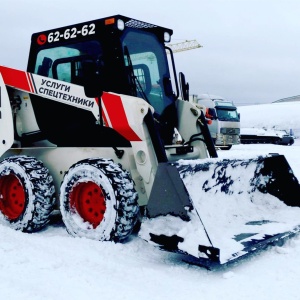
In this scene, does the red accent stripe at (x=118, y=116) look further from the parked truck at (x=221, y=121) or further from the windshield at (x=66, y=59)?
the parked truck at (x=221, y=121)

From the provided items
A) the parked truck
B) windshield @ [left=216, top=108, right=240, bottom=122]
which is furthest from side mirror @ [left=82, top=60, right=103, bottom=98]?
windshield @ [left=216, top=108, right=240, bottom=122]

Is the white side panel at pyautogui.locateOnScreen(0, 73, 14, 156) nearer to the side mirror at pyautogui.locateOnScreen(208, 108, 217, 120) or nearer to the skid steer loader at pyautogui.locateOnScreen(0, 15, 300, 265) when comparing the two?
the skid steer loader at pyautogui.locateOnScreen(0, 15, 300, 265)

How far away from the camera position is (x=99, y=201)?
4.62m

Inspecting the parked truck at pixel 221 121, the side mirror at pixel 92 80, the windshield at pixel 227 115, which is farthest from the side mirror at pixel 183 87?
the windshield at pixel 227 115

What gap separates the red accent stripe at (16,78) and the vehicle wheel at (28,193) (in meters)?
0.89

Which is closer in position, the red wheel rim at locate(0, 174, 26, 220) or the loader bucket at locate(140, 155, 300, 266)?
the loader bucket at locate(140, 155, 300, 266)

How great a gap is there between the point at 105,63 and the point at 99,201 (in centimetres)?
154

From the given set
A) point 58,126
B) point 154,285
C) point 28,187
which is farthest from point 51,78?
point 154,285

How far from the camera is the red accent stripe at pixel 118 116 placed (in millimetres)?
4629

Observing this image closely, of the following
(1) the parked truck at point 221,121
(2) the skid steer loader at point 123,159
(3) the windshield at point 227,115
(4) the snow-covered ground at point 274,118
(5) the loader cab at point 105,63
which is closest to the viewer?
(2) the skid steer loader at point 123,159

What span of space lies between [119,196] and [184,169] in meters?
0.67

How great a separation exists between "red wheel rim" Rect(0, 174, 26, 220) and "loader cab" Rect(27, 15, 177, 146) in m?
0.69

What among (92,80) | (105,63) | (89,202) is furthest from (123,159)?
(105,63)

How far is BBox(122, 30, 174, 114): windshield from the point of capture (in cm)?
523
